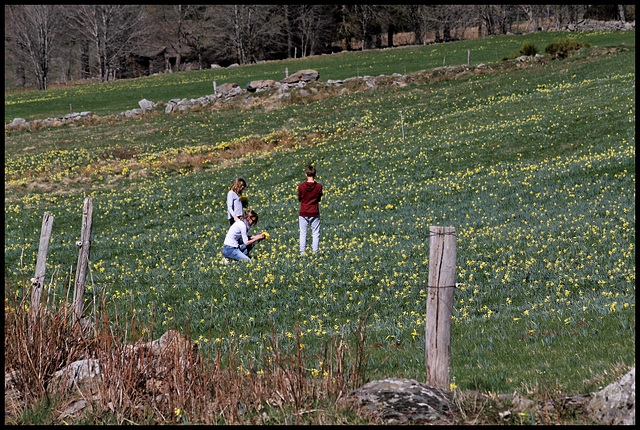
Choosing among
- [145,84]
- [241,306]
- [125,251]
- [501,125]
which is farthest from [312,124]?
[145,84]

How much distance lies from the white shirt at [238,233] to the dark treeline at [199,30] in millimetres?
71196

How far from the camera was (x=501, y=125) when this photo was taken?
91.6 feet

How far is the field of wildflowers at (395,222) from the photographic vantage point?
725 cm

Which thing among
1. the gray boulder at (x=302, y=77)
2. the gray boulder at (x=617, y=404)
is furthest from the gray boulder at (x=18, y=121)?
the gray boulder at (x=617, y=404)

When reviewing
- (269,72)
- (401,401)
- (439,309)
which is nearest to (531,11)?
(269,72)

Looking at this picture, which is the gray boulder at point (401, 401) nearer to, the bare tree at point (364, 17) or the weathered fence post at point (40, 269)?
the weathered fence post at point (40, 269)

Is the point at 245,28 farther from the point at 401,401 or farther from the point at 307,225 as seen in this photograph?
the point at 401,401

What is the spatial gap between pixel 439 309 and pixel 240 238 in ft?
28.1

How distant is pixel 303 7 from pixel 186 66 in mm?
20753

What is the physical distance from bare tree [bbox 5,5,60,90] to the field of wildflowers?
42.8m

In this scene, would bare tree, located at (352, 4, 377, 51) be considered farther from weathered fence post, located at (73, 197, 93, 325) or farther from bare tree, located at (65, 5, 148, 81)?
weathered fence post, located at (73, 197, 93, 325)

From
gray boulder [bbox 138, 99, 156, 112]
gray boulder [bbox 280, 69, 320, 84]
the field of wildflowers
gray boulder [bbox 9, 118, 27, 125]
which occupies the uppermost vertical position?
gray boulder [bbox 280, 69, 320, 84]

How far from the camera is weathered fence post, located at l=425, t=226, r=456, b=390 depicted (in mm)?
4789

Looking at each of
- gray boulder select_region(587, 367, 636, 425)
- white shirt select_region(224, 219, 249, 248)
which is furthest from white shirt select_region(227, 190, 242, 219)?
gray boulder select_region(587, 367, 636, 425)
